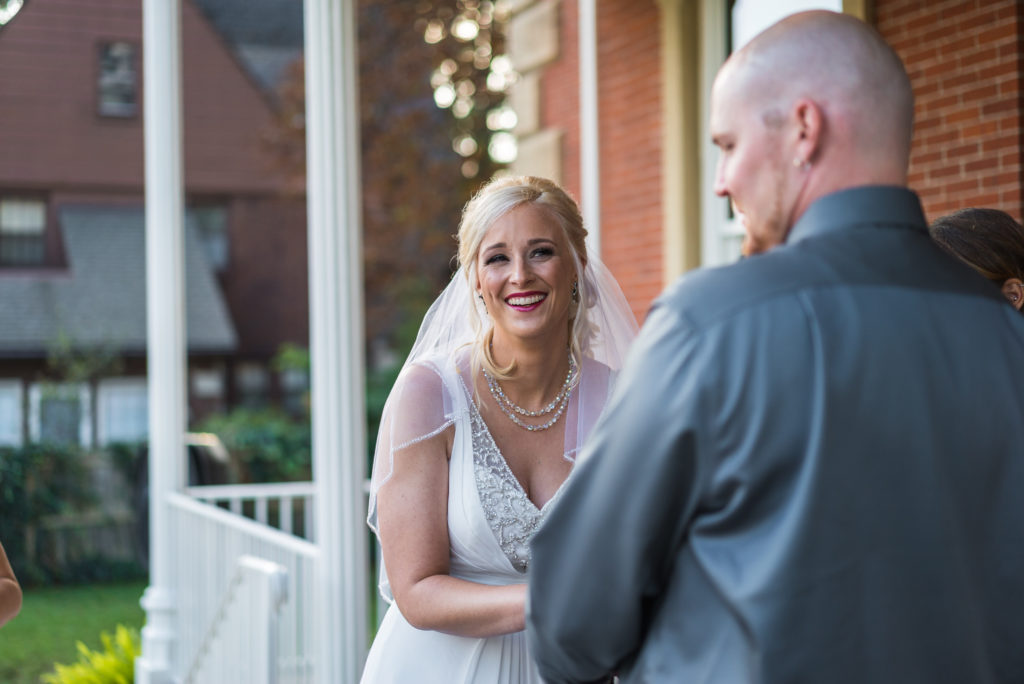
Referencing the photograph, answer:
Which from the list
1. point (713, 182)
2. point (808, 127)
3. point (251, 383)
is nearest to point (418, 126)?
point (251, 383)

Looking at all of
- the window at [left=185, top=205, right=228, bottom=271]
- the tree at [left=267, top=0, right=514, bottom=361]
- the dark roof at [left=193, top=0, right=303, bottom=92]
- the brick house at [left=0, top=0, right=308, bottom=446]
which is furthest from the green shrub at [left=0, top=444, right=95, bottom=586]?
the dark roof at [left=193, top=0, right=303, bottom=92]

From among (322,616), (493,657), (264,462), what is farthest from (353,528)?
(264,462)

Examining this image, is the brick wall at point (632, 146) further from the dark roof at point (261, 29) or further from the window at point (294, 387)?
the dark roof at point (261, 29)

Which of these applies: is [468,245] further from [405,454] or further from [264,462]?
[264,462]

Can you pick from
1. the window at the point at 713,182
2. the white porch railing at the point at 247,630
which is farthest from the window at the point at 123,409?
the window at the point at 713,182

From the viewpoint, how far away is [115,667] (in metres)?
7.31

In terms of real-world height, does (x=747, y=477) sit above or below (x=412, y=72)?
below

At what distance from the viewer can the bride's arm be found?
2354 mm

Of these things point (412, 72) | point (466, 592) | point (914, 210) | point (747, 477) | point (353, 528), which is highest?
point (412, 72)

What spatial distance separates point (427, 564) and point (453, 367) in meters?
0.49

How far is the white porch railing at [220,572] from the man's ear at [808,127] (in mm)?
3137

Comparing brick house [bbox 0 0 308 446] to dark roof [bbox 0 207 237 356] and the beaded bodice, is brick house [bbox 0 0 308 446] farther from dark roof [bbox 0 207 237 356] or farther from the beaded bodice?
the beaded bodice

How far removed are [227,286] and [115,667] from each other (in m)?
15.4

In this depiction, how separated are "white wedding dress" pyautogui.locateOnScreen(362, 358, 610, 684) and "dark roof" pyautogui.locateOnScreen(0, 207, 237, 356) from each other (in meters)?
17.2
